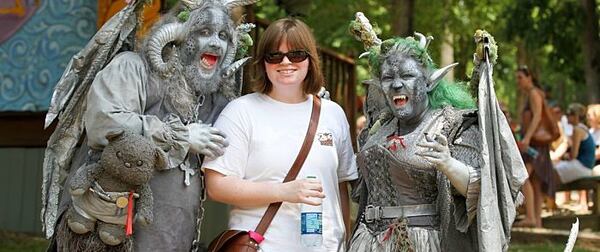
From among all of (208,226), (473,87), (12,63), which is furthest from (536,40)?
(473,87)

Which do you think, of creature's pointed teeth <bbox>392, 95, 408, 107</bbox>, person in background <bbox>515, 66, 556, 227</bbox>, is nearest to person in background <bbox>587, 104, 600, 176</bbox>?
person in background <bbox>515, 66, 556, 227</bbox>

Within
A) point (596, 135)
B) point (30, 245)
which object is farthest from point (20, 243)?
point (596, 135)

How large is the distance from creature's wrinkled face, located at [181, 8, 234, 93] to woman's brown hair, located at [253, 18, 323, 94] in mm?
201

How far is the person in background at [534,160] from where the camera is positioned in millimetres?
9375

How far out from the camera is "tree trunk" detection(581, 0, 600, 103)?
12836 mm

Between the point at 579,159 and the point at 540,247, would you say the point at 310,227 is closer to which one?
the point at 540,247

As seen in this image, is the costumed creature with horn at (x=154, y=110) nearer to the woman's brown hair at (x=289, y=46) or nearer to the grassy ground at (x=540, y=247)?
the woman's brown hair at (x=289, y=46)

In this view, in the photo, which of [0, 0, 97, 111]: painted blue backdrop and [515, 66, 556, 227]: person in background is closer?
[0, 0, 97, 111]: painted blue backdrop

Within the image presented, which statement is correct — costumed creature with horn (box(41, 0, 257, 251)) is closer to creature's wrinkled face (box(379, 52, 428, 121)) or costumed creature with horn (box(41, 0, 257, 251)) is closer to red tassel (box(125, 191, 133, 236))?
red tassel (box(125, 191, 133, 236))

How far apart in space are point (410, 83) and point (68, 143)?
5.60 ft

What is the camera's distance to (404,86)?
398 cm

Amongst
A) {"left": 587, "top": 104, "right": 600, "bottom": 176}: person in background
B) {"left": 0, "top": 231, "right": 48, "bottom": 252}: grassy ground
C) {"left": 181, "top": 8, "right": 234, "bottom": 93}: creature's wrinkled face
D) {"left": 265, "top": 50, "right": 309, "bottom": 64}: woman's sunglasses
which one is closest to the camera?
{"left": 265, "top": 50, "right": 309, "bottom": 64}: woman's sunglasses

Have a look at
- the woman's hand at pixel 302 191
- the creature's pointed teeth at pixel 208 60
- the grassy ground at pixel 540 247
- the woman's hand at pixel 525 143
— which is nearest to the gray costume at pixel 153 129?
the creature's pointed teeth at pixel 208 60

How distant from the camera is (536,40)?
14.3 m
